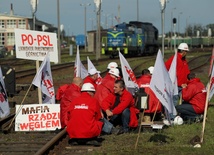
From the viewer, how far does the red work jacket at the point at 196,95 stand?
13.0 meters

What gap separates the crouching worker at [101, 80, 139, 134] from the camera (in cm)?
1194

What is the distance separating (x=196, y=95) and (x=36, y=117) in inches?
147

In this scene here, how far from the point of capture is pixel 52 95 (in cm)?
1383

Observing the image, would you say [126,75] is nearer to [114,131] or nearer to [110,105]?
[110,105]

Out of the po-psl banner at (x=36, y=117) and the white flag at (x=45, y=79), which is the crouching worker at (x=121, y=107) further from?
the white flag at (x=45, y=79)

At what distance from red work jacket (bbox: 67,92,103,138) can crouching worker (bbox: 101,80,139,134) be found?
4.87ft

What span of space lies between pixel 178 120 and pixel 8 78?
8.52 meters

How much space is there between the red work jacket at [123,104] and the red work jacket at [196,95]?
1.46m

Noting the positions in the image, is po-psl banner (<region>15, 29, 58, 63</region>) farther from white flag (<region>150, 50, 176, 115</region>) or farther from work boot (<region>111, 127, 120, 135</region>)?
white flag (<region>150, 50, 176, 115</region>)

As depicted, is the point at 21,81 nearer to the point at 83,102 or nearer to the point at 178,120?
the point at 178,120

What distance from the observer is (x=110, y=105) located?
12281 millimetres

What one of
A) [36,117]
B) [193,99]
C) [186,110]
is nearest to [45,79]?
[36,117]

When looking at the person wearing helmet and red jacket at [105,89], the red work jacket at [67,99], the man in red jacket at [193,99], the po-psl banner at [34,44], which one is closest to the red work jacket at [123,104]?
the person wearing helmet and red jacket at [105,89]

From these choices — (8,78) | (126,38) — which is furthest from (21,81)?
(126,38)
